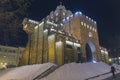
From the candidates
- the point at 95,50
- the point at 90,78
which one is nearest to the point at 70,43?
the point at 95,50

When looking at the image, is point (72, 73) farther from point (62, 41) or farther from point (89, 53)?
point (89, 53)

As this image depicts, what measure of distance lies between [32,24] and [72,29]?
12.5 metres

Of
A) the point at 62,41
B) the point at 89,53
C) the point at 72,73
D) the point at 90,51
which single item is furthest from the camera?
the point at 90,51

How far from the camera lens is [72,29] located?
48.0 metres

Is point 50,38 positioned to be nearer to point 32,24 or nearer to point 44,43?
point 44,43

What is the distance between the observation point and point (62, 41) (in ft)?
124

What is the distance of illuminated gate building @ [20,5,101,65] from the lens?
1510 inches

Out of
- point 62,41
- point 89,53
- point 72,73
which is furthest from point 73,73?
point 89,53

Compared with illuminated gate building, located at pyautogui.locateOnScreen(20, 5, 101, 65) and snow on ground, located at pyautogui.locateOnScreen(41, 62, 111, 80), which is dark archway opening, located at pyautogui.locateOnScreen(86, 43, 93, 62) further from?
snow on ground, located at pyautogui.locateOnScreen(41, 62, 111, 80)

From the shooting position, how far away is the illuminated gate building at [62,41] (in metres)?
38.3

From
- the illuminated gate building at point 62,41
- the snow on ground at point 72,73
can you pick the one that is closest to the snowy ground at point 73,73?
the snow on ground at point 72,73

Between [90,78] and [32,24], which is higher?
[32,24]

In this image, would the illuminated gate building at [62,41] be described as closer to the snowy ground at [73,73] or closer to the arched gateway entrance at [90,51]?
the arched gateway entrance at [90,51]

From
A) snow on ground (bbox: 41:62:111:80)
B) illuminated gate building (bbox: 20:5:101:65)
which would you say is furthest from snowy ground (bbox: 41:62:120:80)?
illuminated gate building (bbox: 20:5:101:65)
